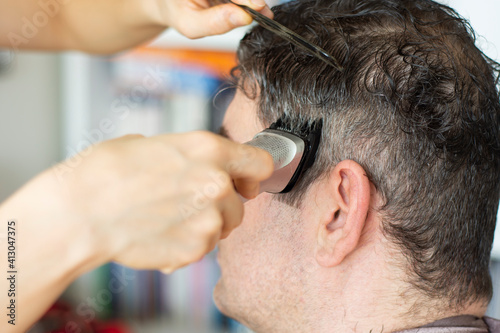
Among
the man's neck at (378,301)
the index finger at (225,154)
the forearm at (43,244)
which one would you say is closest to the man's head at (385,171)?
the man's neck at (378,301)

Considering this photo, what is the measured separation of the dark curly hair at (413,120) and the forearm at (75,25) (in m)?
0.40

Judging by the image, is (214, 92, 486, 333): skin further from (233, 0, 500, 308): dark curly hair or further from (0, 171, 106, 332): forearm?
(0, 171, 106, 332): forearm

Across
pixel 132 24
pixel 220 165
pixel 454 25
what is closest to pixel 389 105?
pixel 454 25

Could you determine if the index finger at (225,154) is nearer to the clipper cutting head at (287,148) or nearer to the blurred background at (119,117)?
the clipper cutting head at (287,148)

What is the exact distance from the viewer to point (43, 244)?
0.49m

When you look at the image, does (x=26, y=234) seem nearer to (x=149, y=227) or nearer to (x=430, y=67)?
(x=149, y=227)

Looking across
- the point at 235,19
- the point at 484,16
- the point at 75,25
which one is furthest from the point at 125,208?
the point at 484,16

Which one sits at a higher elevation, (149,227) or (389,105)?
(389,105)

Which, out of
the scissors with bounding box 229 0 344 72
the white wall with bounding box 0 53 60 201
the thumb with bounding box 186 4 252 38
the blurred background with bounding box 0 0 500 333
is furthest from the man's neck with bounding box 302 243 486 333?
the white wall with bounding box 0 53 60 201

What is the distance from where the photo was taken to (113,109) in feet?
5.76

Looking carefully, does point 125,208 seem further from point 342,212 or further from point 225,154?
point 342,212

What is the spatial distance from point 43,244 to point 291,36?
43 centimetres

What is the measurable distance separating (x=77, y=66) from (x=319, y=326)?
1.31 metres

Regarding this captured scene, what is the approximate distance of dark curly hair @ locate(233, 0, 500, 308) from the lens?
721 millimetres
